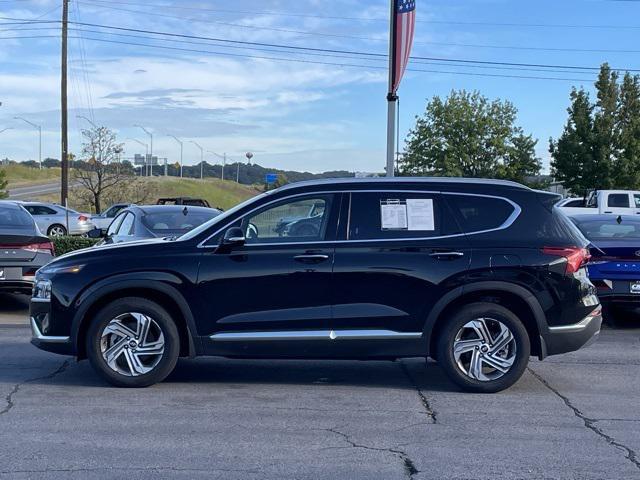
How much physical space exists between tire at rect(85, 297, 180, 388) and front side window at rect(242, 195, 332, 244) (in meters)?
1.08

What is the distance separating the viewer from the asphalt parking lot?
5434 millimetres

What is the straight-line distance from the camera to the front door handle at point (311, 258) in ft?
23.8

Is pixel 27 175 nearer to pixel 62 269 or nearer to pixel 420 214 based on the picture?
pixel 62 269

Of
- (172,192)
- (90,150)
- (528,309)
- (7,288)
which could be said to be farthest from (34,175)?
(528,309)

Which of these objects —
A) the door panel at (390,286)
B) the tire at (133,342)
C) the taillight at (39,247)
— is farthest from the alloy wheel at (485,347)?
the taillight at (39,247)

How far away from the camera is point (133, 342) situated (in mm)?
7418

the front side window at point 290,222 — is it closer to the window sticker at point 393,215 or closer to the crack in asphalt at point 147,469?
the window sticker at point 393,215

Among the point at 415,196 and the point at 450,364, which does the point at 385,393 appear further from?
the point at 415,196

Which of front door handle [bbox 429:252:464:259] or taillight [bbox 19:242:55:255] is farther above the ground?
front door handle [bbox 429:252:464:259]

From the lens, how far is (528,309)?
739 cm

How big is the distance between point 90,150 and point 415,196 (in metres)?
33.0

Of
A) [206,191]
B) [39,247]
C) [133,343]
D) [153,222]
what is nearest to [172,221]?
[153,222]

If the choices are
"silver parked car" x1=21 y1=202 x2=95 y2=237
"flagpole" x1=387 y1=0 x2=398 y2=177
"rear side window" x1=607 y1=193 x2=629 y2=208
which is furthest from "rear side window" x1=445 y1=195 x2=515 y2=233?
"silver parked car" x1=21 y1=202 x2=95 y2=237

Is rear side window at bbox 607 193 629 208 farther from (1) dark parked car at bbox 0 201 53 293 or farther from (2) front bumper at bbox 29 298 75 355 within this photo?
(2) front bumper at bbox 29 298 75 355
